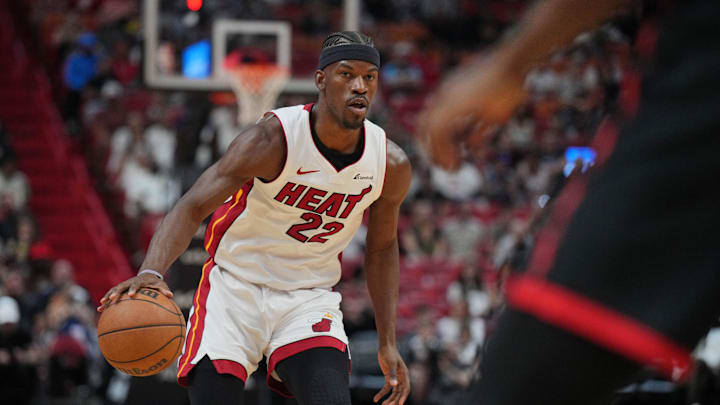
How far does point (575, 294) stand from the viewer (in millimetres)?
1487

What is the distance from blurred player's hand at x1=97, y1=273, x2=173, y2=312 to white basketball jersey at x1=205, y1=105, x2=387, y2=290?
0.71 metres

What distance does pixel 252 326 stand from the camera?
154 inches

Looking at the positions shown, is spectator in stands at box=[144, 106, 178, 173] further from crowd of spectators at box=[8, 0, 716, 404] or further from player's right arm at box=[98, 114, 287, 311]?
player's right arm at box=[98, 114, 287, 311]

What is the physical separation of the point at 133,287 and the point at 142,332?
0.21 m

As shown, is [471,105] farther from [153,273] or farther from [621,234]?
[153,273]

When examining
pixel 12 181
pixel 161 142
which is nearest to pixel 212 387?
pixel 161 142

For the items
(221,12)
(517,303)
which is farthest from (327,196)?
(221,12)

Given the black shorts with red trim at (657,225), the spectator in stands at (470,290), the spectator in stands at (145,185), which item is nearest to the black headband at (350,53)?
the black shorts with red trim at (657,225)

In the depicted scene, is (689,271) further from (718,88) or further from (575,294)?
(718,88)

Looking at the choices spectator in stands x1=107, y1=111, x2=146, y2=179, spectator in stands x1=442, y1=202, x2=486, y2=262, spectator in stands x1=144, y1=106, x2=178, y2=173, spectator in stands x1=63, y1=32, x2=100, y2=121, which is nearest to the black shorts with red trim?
spectator in stands x1=442, y1=202, x2=486, y2=262

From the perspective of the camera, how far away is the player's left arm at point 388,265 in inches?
162

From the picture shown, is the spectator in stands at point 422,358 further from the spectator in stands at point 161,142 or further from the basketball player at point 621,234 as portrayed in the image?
the basketball player at point 621,234

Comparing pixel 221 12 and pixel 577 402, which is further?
pixel 221 12

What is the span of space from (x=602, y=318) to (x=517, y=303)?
0.14m
